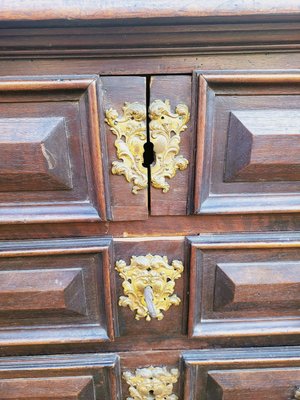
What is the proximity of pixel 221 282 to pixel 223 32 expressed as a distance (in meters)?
0.31

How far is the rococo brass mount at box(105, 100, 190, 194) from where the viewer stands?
40 cm

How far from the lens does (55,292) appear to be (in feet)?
1.58

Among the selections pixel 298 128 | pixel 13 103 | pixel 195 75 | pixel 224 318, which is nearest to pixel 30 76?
pixel 13 103

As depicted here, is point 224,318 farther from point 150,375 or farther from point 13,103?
point 13,103

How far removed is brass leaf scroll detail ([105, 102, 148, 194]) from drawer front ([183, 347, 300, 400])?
30 centimetres

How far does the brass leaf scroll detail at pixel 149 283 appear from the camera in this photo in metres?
0.48

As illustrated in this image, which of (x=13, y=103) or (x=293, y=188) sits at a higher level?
(x=13, y=103)

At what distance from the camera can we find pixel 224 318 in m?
0.52

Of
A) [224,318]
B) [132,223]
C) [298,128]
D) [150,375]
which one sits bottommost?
[150,375]

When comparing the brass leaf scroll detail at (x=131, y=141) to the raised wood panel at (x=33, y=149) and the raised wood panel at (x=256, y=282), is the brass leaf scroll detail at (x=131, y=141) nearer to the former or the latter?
the raised wood panel at (x=33, y=149)

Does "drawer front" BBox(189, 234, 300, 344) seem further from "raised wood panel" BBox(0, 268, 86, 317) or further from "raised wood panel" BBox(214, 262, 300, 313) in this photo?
"raised wood panel" BBox(0, 268, 86, 317)

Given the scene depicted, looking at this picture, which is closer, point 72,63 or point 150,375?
point 72,63

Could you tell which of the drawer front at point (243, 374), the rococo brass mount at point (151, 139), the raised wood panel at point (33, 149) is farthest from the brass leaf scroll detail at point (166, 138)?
the drawer front at point (243, 374)

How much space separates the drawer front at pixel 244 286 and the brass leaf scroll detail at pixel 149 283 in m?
0.03
